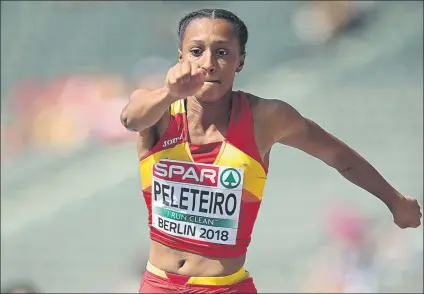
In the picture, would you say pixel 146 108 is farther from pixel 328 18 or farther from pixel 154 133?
pixel 328 18

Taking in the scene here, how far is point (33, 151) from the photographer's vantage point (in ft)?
14.6

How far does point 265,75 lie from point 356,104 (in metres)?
0.55

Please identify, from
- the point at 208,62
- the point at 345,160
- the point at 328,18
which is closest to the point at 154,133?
the point at 208,62

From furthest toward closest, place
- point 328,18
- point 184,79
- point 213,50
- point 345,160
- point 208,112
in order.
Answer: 1. point 328,18
2. point 345,160
3. point 208,112
4. point 213,50
5. point 184,79

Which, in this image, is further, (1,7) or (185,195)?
(1,7)

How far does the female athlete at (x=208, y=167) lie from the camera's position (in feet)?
6.48

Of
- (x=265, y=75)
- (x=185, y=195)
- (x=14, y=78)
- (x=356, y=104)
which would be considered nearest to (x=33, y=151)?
(x=14, y=78)

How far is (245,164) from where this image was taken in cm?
200

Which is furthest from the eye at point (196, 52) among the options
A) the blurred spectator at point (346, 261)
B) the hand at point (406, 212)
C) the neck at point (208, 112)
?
the blurred spectator at point (346, 261)

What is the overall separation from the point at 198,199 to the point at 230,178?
100 millimetres

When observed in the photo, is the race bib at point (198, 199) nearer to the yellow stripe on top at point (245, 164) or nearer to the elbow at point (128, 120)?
the yellow stripe on top at point (245, 164)

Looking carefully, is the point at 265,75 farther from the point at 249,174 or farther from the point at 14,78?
the point at 249,174

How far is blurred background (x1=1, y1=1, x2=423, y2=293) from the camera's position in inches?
164

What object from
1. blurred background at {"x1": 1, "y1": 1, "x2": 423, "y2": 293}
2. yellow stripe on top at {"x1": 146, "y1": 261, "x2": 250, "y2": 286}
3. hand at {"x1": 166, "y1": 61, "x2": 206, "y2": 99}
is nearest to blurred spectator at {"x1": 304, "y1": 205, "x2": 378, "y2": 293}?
blurred background at {"x1": 1, "y1": 1, "x2": 423, "y2": 293}
